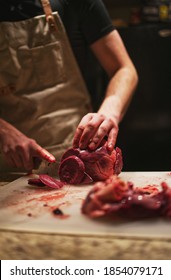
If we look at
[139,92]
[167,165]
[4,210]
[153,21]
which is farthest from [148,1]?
[4,210]

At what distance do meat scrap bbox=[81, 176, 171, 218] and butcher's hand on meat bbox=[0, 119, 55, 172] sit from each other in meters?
0.58

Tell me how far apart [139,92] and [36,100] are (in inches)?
65.3

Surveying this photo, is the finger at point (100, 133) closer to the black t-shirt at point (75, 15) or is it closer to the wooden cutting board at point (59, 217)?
the wooden cutting board at point (59, 217)

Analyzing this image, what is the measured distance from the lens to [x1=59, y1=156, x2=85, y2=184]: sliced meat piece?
169 cm

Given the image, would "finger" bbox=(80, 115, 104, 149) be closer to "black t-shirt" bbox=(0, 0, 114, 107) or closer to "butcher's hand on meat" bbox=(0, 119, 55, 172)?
"butcher's hand on meat" bbox=(0, 119, 55, 172)

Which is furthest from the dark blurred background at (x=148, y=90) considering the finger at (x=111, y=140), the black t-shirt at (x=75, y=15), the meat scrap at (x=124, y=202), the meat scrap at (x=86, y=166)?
the meat scrap at (x=124, y=202)

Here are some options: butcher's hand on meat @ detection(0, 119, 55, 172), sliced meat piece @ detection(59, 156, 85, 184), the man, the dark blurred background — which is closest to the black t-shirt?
the man

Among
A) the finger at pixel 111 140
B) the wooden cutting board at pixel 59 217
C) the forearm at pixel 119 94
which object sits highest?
the forearm at pixel 119 94

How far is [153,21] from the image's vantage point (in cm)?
356

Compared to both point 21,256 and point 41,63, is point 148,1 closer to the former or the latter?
point 41,63

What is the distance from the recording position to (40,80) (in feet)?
7.17

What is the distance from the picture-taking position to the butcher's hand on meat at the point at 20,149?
1.78m

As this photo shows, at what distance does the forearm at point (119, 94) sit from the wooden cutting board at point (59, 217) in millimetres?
480

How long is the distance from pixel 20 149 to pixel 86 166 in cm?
33
